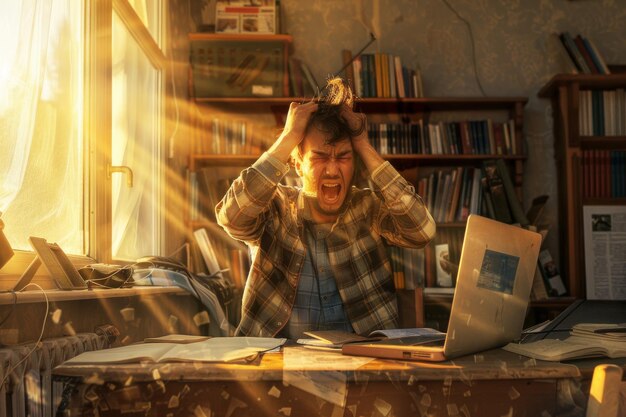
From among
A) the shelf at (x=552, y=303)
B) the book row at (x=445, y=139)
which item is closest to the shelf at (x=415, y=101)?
the book row at (x=445, y=139)

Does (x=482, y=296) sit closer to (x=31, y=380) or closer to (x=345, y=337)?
(x=345, y=337)

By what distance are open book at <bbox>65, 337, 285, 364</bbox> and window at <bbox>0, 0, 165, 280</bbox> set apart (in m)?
0.65

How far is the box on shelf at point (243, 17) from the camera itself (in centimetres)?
390

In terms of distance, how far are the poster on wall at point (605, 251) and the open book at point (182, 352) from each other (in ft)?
9.09

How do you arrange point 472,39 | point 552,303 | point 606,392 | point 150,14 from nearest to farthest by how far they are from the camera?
point 606,392
point 150,14
point 552,303
point 472,39

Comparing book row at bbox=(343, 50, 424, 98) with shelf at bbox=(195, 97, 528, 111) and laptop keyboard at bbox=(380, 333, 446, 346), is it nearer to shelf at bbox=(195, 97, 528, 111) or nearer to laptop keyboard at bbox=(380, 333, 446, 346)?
shelf at bbox=(195, 97, 528, 111)

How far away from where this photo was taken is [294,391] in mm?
1115

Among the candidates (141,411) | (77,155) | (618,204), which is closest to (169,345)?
(141,411)

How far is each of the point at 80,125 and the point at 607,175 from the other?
275 centimetres

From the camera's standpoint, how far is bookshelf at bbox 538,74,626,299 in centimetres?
378

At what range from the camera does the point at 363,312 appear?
6.80 ft

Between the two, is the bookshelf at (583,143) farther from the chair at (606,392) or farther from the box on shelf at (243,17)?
the chair at (606,392)

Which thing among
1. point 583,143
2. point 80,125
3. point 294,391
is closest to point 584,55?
point 583,143

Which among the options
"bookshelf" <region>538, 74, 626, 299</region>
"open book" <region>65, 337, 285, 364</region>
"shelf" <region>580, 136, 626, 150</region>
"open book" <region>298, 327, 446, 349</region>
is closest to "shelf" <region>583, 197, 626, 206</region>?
"bookshelf" <region>538, 74, 626, 299</region>
